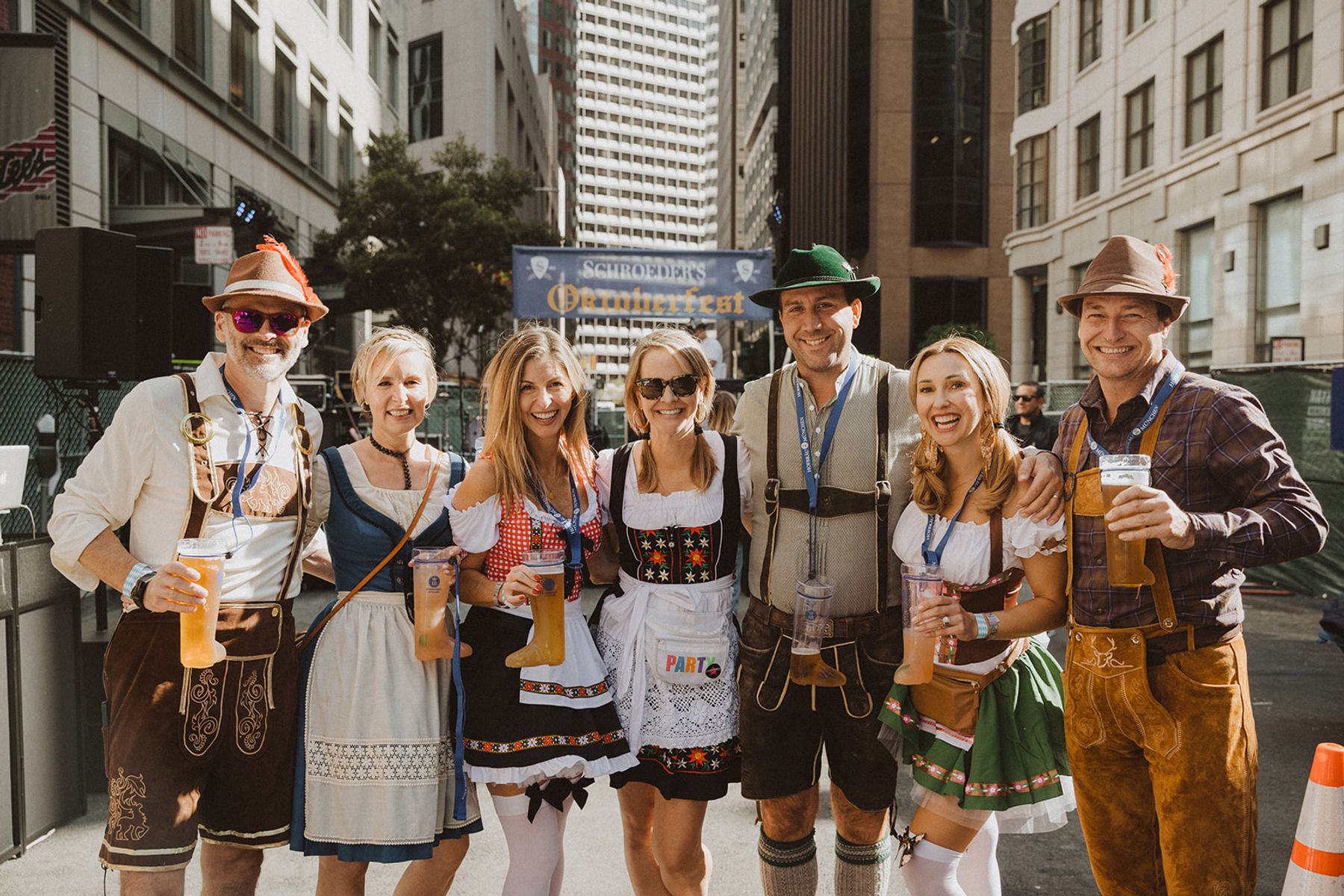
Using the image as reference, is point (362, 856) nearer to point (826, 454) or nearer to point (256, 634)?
point (256, 634)

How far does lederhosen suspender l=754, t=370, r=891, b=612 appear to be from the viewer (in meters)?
3.05

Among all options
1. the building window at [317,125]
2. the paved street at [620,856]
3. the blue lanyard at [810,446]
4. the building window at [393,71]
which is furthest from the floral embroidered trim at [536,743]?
the building window at [393,71]

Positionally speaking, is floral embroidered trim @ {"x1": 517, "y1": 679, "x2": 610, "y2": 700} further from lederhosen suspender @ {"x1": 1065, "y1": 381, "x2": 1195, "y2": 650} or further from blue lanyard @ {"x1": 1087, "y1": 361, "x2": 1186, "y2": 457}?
blue lanyard @ {"x1": 1087, "y1": 361, "x2": 1186, "y2": 457}

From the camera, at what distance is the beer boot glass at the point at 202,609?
2.43m

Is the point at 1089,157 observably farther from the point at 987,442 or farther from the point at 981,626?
the point at 981,626

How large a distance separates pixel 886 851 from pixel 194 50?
1776cm

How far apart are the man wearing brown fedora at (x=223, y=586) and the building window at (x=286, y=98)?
1995cm

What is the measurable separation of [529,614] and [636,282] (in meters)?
8.91

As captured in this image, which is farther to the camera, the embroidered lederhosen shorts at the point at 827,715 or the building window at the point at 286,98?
the building window at the point at 286,98

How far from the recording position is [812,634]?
279cm

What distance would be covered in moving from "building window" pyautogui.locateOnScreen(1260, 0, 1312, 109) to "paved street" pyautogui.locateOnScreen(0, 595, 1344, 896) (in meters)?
14.8

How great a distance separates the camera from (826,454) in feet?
10.2

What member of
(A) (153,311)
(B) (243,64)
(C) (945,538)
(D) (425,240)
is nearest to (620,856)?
(C) (945,538)

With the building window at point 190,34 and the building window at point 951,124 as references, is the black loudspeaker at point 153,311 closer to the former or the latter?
the building window at point 190,34
